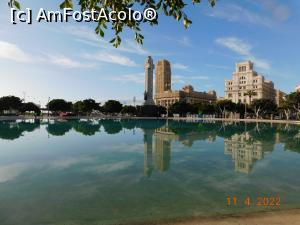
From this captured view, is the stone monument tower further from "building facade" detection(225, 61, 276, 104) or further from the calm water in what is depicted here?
the calm water

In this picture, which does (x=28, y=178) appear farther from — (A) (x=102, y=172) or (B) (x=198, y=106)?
(B) (x=198, y=106)

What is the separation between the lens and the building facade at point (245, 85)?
152 metres

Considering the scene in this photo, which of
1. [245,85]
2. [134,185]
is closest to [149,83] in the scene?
[245,85]

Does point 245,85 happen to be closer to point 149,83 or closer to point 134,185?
point 149,83

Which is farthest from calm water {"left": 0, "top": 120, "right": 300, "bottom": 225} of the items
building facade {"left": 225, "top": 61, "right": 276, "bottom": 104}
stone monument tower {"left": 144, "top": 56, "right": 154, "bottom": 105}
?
building facade {"left": 225, "top": 61, "right": 276, "bottom": 104}

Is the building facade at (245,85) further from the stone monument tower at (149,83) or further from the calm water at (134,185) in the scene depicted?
the calm water at (134,185)

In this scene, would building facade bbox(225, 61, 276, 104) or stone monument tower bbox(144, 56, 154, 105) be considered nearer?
stone monument tower bbox(144, 56, 154, 105)

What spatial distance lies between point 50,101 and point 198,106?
73.8 meters

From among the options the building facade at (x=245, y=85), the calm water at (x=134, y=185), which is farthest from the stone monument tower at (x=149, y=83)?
the calm water at (x=134, y=185)

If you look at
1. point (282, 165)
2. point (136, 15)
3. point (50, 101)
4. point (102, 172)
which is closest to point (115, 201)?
point (102, 172)

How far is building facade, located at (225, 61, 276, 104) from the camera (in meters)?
152

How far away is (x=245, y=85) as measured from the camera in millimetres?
156375

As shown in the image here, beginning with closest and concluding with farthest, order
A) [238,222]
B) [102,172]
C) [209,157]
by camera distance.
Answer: [238,222] < [102,172] < [209,157]

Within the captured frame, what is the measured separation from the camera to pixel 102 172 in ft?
45.3
